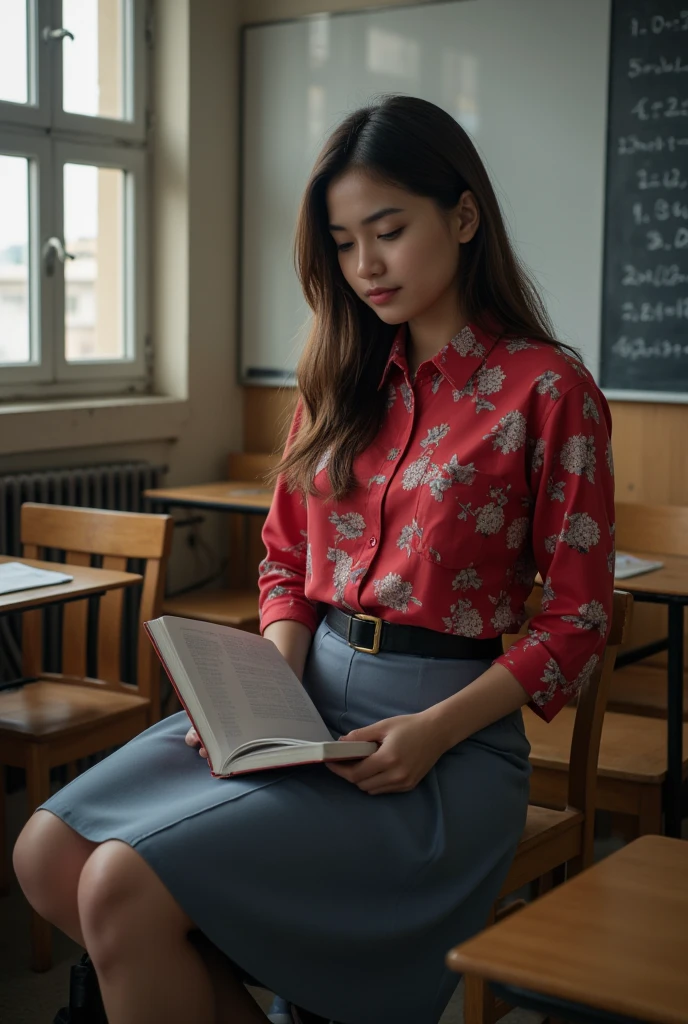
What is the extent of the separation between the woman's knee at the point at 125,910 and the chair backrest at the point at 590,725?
2.37ft

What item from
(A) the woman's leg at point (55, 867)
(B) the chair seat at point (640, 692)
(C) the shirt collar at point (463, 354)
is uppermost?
(C) the shirt collar at point (463, 354)

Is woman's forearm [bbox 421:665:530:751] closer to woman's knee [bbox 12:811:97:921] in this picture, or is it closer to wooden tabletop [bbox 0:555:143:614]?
woman's knee [bbox 12:811:97:921]

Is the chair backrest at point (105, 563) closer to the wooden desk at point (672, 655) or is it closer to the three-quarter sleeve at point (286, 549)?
the three-quarter sleeve at point (286, 549)

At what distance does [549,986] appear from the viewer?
782mm

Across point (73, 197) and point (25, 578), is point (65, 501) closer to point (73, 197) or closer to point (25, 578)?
point (73, 197)

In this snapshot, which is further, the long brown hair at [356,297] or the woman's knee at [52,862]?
the long brown hair at [356,297]

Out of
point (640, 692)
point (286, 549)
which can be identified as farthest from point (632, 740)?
point (286, 549)

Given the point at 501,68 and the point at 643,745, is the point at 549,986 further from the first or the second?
the point at 501,68

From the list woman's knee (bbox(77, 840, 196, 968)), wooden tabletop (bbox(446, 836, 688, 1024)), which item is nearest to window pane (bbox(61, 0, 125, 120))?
woman's knee (bbox(77, 840, 196, 968))

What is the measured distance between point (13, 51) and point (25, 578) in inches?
67.6

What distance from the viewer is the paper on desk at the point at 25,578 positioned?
229 centimetres

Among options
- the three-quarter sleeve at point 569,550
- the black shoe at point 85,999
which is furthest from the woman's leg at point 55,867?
the three-quarter sleeve at point 569,550

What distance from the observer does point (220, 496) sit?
354 cm

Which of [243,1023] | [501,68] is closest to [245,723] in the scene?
[243,1023]
